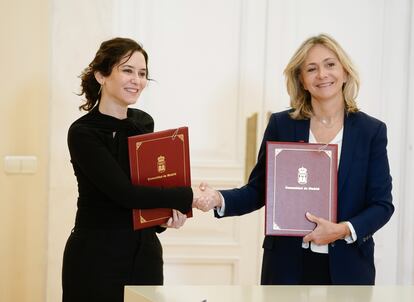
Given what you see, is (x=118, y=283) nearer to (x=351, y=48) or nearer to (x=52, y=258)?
(x=52, y=258)

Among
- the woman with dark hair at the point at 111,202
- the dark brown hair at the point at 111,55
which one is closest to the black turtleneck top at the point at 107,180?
the woman with dark hair at the point at 111,202

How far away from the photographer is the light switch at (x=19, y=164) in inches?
148

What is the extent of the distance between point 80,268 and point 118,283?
0.15 metres

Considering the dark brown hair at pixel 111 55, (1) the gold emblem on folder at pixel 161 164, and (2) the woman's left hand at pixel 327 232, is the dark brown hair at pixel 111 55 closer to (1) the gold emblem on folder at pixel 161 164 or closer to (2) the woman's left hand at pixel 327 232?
(1) the gold emblem on folder at pixel 161 164

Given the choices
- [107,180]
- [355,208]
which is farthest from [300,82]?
[107,180]

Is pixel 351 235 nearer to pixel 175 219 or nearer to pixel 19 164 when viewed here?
pixel 175 219

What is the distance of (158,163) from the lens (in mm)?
2590

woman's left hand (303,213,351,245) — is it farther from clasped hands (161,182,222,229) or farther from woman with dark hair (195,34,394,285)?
clasped hands (161,182,222,229)

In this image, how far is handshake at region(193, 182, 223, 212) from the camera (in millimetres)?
2779

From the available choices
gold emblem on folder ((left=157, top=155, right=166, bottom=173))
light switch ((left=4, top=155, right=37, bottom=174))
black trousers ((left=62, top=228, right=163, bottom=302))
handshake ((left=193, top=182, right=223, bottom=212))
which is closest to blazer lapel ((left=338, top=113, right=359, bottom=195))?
handshake ((left=193, top=182, right=223, bottom=212))

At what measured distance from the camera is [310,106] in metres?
2.71

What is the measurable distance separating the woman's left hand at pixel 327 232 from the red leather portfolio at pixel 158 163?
52 centimetres

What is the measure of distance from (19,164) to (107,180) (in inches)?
58.9

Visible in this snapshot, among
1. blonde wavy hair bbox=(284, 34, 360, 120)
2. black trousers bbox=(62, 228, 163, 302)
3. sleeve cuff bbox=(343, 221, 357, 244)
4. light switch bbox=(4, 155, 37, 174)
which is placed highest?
blonde wavy hair bbox=(284, 34, 360, 120)
